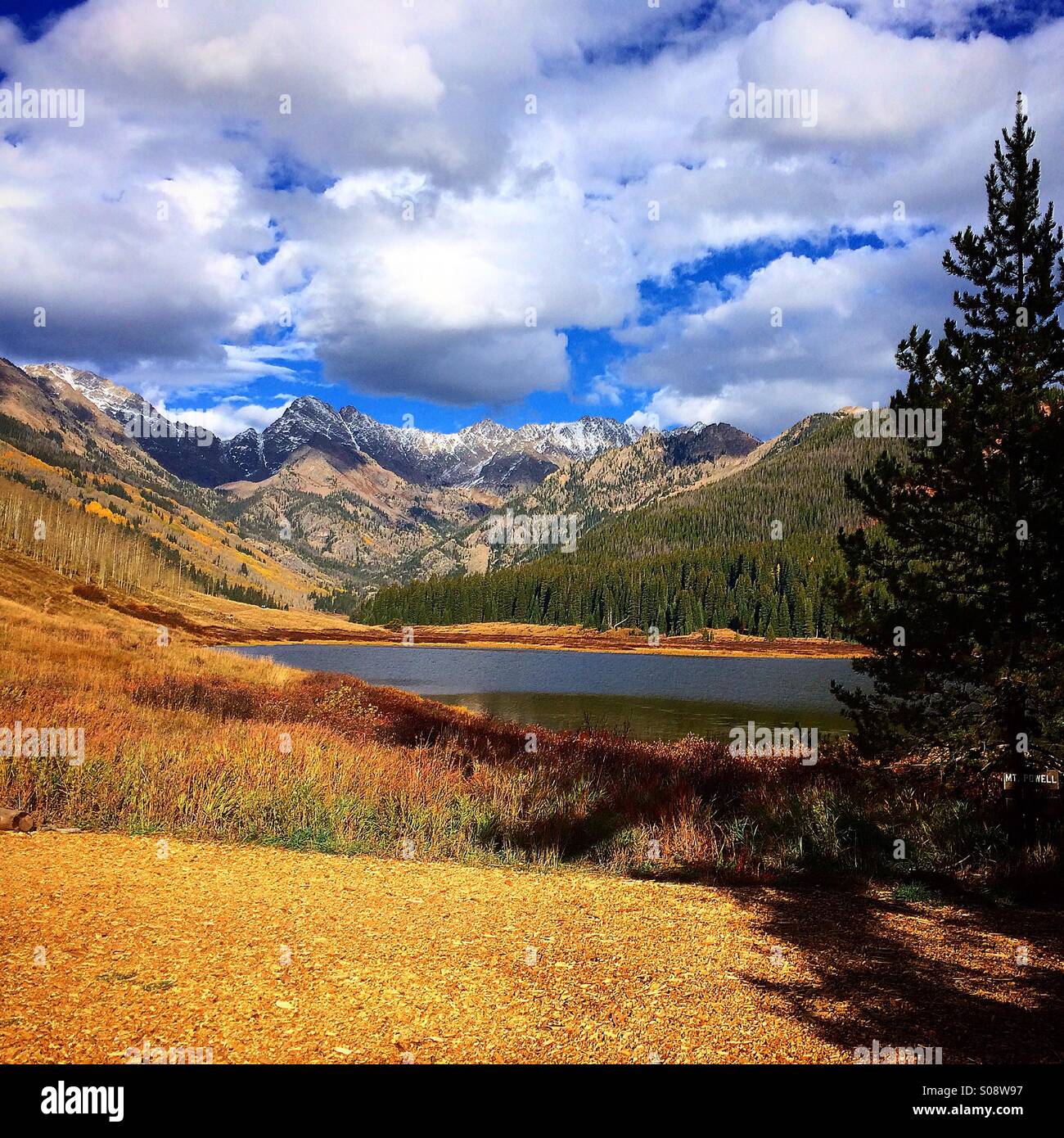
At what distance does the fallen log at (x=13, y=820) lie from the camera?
9039 mm

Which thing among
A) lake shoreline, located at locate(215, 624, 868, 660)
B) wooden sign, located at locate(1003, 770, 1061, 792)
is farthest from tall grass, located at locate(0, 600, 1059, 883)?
lake shoreline, located at locate(215, 624, 868, 660)

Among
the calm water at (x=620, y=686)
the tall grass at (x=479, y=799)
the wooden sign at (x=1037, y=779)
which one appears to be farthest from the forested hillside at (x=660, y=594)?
the wooden sign at (x=1037, y=779)

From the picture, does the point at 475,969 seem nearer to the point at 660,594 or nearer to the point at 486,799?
the point at 486,799

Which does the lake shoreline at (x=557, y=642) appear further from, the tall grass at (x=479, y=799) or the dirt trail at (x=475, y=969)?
the dirt trail at (x=475, y=969)

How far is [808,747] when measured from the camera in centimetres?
1955

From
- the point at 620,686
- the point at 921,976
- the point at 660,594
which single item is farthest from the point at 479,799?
the point at 660,594

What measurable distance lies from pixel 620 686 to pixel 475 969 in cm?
5289

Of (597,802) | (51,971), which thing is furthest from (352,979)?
(597,802)

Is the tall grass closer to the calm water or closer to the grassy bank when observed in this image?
the grassy bank

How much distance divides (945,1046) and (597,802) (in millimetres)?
8751

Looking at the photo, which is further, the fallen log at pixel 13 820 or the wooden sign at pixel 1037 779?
the wooden sign at pixel 1037 779

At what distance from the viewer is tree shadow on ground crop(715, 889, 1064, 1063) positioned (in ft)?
16.0

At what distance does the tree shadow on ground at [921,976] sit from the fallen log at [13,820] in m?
8.95
